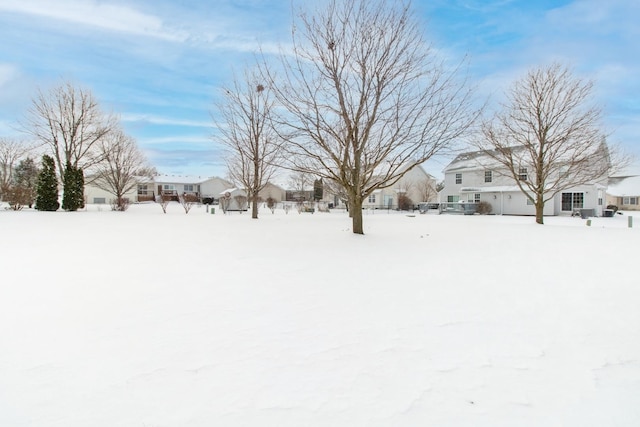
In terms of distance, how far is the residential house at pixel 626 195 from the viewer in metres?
43.6

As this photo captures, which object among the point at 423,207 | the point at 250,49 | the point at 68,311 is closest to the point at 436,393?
the point at 68,311

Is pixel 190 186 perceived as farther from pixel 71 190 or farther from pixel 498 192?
pixel 498 192

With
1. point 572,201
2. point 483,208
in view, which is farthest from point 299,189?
point 572,201

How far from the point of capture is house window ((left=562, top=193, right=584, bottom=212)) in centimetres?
2980

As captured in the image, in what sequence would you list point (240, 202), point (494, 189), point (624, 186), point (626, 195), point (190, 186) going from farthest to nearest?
point (190, 186)
point (624, 186)
point (626, 195)
point (240, 202)
point (494, 189)

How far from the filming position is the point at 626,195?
144 feet

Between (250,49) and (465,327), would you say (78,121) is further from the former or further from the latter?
(465,327)

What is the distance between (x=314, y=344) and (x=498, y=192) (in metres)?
35.4

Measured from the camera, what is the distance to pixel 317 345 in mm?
3334

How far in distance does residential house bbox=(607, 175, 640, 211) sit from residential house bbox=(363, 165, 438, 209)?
2281cm

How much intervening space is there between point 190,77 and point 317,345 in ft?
45.7

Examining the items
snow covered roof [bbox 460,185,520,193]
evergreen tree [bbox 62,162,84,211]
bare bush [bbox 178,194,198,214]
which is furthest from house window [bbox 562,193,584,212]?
evergreen tree [bbox 62,162,84,211]

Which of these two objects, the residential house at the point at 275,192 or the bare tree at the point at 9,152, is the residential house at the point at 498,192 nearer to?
the residential house at the point at 275,192

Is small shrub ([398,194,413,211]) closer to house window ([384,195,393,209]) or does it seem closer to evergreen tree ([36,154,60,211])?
house window ([384,195,393,209])
